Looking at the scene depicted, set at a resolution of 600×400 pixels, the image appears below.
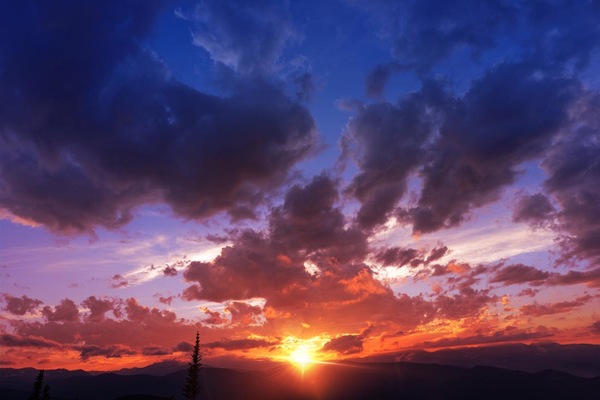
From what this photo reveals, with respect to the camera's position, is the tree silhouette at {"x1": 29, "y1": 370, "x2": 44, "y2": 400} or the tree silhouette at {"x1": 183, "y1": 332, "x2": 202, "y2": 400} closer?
the tree silhouette at {"x1": 183, "y1": 332, "x2": 202, "y2": 400}

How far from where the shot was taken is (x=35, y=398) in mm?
76375

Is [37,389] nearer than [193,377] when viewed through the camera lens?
No

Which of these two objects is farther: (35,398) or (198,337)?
(35,398)

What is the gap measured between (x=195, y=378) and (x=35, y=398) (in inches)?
1986

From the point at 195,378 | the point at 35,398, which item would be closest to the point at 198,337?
the point at 195,378

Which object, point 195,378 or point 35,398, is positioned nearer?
point 195,378

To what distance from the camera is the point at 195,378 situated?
44.8 metres

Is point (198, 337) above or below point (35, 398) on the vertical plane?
above

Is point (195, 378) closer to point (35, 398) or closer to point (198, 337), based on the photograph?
point (198, 337)

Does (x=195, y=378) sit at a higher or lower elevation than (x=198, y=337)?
lower

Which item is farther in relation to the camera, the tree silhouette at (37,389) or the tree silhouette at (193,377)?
the tree silhouette at (37,389)
